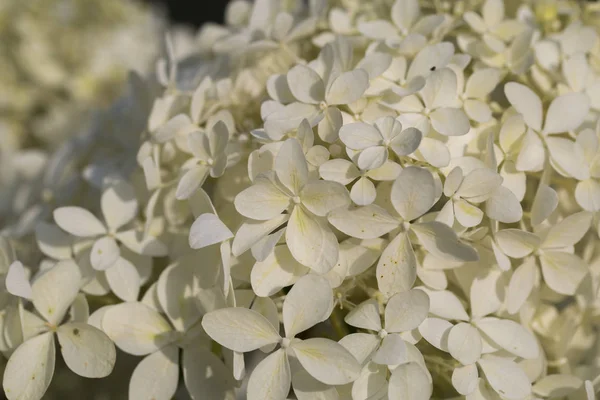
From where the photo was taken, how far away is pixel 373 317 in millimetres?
325

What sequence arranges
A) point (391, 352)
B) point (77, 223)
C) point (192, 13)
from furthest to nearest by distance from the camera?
1. point (192, 13)
2. point (77, 223)
3. point (391, 352)

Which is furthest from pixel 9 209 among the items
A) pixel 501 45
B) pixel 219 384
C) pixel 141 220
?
pixel 501 45

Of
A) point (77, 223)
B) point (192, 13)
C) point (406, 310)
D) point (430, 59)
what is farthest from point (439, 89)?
point (192, 13)

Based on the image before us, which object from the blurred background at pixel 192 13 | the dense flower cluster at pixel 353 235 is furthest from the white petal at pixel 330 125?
the blurred background at pixel 192 13

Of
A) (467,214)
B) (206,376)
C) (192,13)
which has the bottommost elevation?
(192,13)

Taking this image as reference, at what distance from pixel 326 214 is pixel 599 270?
0.19 meters

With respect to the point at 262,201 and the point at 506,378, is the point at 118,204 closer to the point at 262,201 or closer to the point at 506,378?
the point at 262,201

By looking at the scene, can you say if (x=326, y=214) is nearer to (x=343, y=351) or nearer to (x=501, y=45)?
(x=343, y=351)

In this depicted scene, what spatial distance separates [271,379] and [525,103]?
22cm

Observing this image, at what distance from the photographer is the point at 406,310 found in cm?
32

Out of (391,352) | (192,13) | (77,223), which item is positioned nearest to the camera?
(391,352)

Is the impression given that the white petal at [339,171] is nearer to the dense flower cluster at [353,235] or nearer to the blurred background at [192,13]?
the dense flower cluster at [353,235]

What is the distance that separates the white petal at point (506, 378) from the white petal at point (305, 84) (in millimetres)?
177

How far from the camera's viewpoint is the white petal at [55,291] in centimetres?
36
